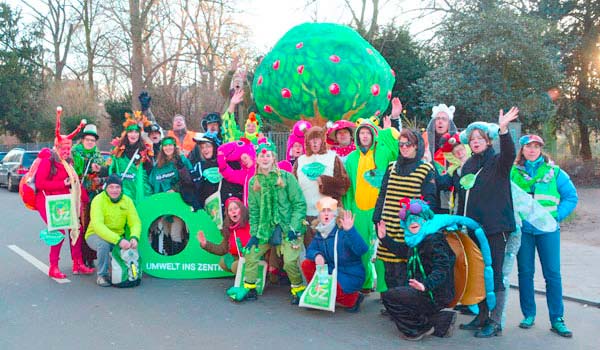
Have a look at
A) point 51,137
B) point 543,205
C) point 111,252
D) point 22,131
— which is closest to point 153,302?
point 111,252

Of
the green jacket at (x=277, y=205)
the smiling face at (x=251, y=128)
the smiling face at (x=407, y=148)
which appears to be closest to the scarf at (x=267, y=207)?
the green jacket at (x=277, y=205)

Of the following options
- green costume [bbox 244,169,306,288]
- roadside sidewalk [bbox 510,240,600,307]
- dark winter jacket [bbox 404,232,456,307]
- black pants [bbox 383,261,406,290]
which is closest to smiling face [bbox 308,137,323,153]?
green costume [bbox 244,169,306,288]

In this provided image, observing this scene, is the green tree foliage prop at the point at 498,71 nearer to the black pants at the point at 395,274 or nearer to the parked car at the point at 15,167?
the black pants at the point at 395,274

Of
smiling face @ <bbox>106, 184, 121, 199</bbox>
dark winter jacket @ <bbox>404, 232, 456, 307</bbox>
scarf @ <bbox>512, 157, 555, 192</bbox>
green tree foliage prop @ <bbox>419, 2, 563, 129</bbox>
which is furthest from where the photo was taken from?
green tree foliage prop @ <bbox>419, 2, 563, 129</bbox>

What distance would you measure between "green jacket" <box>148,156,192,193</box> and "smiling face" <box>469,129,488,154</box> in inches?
147

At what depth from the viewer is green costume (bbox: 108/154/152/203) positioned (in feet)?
24.1

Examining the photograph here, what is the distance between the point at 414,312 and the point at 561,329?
A: 50.7 inches

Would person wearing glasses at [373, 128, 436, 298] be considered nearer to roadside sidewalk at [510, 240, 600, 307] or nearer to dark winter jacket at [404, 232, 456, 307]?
dark winter jacket at [404, 232, 456, 307]

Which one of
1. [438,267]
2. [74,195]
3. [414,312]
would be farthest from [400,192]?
[74,195]

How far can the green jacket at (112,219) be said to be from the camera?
6.73m

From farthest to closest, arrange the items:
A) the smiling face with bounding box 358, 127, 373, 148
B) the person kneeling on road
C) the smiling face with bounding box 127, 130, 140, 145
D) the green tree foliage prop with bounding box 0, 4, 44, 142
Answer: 1. the green tree foliage prop with bounding box 0, 4, 44, 142
2. the smiling face with bounding box 127, 130, 140, 145
3. the person kneeling on road
4. the smiling face with bounding box 358, 127, 373, 148

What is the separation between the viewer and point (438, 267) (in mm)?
4719

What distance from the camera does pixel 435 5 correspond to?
Result: 76.5ft

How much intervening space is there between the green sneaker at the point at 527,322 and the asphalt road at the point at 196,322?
6cm
